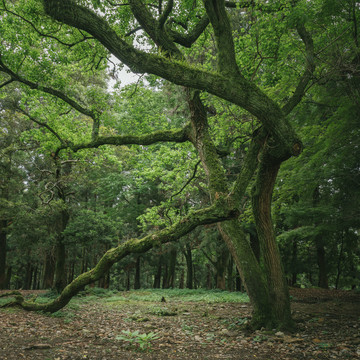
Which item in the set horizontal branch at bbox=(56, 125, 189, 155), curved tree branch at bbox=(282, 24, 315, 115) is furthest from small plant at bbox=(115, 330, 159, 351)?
curved tree branch at bbox=(282, 24, 315, 115)

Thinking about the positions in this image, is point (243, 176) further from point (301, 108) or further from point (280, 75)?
point (301, 108)

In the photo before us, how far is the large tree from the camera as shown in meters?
4.29

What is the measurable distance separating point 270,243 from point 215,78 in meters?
4.02

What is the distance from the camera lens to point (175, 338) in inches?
217

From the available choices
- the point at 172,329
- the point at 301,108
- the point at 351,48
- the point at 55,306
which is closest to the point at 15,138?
the point at 55,306

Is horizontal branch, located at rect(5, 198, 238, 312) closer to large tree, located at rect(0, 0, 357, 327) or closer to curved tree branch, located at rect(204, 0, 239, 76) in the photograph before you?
large tree, located at rect(0, 0, 357, 327)

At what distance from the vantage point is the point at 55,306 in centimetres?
623

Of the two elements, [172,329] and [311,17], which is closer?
[311,17]

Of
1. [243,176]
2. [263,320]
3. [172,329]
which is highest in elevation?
[243,176]

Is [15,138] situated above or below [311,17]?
above

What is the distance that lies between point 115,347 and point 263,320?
124 inches

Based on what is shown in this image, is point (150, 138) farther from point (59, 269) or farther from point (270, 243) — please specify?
point (59, 269)

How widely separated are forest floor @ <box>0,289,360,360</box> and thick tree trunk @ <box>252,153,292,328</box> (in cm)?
50

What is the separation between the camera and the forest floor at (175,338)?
13.9ft
